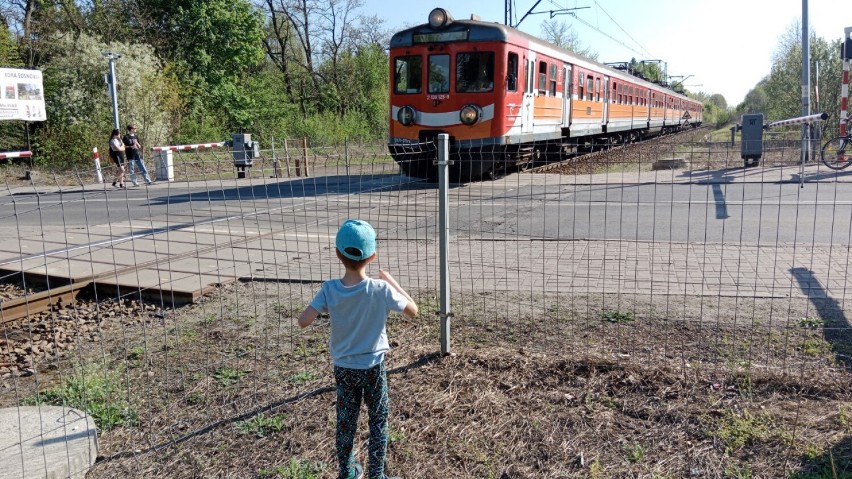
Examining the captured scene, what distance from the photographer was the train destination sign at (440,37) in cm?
1460

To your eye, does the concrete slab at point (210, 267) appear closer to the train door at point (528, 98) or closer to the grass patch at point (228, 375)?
the grass patch at point (228, 375)

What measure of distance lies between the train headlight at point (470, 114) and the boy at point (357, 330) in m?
11.9

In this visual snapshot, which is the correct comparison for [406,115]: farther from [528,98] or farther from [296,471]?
[296,471]

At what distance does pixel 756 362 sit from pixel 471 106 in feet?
36.1

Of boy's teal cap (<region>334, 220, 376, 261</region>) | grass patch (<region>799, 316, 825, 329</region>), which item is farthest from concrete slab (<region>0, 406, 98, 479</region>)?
grass patch (<region>799, 316, 825, 329</region>)

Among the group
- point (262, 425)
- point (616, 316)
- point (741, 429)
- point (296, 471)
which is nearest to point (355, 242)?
point (296, 471)

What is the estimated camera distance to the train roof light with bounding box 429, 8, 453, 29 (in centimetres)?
1465

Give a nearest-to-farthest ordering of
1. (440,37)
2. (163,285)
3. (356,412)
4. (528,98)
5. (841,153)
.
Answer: (356,412)
(163,285)
(841,153)
(440,37)
(528,98)

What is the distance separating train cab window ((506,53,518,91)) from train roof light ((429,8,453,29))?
1563mm

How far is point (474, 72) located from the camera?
1464 cm

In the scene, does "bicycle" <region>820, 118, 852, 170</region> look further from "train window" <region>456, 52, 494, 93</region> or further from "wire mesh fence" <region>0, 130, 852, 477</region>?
"train window" <region>456, 52, 494, 93</region>

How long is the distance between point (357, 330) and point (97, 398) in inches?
86.6

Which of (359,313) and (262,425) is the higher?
(359,313)

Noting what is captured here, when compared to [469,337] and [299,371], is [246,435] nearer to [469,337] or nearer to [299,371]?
[299,371]
